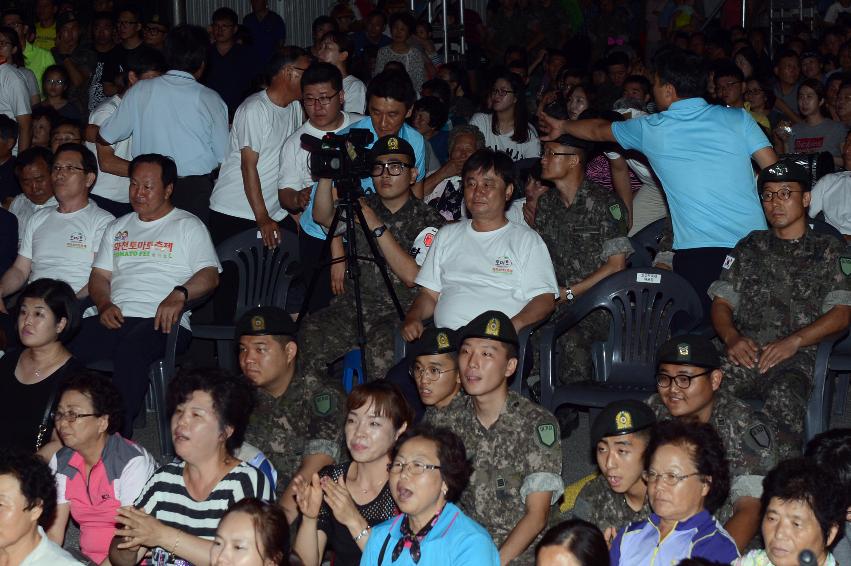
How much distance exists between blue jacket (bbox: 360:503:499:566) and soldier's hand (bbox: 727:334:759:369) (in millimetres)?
1880

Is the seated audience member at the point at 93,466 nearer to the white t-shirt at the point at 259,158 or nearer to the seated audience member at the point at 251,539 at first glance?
the seated audience member at the point at 251,539

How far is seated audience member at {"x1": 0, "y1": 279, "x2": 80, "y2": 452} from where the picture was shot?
5340 millimetres

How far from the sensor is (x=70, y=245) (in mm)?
6594

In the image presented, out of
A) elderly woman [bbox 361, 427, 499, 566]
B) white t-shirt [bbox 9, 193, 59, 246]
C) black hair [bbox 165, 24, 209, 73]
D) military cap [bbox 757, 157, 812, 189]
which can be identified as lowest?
elderly woman [bbox 361, 427, 499, 566]

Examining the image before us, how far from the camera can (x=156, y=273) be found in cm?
622

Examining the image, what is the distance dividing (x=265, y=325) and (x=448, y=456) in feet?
5.05

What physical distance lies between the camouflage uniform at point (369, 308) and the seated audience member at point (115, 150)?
1.84 metres

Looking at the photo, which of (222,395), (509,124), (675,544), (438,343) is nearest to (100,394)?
(222,395)

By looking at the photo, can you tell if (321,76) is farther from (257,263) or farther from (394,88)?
(257,263)

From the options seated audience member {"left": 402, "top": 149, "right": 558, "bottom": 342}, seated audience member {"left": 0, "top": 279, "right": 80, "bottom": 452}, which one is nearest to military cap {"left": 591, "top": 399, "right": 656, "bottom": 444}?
seated audience member {"left": 402, "top": 149, "right": 558, "bottom": 342}

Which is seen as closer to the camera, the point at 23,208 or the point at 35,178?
the point at 35,178

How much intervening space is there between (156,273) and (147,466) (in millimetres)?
1888

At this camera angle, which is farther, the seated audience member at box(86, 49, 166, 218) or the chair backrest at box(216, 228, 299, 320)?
the seated audience member at box(86, 49, 166, 218)

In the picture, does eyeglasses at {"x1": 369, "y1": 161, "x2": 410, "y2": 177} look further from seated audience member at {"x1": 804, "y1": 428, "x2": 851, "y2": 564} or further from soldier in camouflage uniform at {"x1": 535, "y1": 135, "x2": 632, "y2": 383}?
seated audience member at {"x1": 804, "y1": 428, "x2": 851, "y2": 564}
